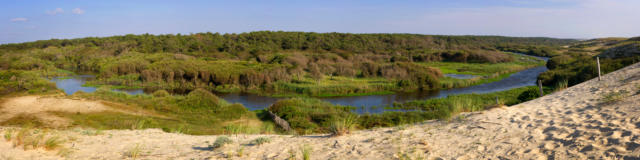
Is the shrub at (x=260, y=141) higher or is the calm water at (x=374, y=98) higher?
the shrub at (x=260, y=141)

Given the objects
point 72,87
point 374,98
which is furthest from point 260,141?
point 72,87

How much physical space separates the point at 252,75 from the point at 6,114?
26833mm

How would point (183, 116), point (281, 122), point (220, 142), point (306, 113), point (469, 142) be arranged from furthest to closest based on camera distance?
point (306, 113), point (183, 116), point (281, 122), point (220, 142), point (469, 142)

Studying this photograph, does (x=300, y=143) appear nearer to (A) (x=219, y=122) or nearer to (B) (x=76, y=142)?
(B) (x=76, y=142)

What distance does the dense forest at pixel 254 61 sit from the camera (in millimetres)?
42781

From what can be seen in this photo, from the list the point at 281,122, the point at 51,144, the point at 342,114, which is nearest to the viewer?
the point at 51,144

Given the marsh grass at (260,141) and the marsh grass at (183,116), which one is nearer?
the marsh grass at (260,141)

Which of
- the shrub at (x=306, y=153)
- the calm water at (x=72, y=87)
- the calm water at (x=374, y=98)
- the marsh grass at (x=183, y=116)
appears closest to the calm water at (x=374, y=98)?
the calm water at (x=374, y=98)

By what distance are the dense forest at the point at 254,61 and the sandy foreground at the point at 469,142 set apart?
28.9 metres

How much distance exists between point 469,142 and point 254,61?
62089mm

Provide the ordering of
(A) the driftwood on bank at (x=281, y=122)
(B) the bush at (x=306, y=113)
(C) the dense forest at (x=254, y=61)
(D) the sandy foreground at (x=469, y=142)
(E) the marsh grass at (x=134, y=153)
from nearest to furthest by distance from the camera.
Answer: (D) the sandy foreground at (x=469, y=142)
(E) the marsh grass at (x=134, y=153)
(A) the driftwood on bank at (x=281, y=122)
(B) the bush at (x=306, y=113)
(C) the dense forest at (x=254, y=61)

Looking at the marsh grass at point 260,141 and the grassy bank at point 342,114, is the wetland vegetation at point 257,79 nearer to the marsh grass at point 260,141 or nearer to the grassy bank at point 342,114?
the grassy bank at point 342,114

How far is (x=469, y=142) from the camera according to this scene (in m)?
6.73

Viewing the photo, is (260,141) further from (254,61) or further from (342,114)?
(254,61)
